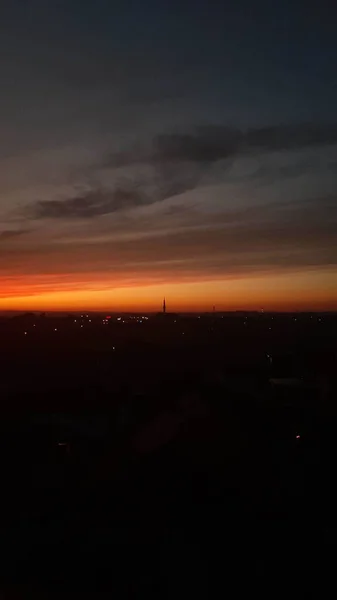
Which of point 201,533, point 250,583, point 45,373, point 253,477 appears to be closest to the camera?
point 250,583

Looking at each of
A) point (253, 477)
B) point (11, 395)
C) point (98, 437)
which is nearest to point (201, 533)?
point (253, 477)

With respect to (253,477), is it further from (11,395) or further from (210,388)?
(11,395)

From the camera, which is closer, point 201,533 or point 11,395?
point 201,533

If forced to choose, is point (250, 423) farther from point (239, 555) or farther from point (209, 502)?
point (239, 555)

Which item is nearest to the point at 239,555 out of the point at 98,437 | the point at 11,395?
the point at 98,437

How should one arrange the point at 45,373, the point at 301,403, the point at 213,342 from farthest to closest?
the point at 213,342 < the point at 45,373 < the point at 301,403

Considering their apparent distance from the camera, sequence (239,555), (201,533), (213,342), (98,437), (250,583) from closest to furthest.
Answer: (250,583)
(239,555)
(201,533)
(98,437)
(213,342)
